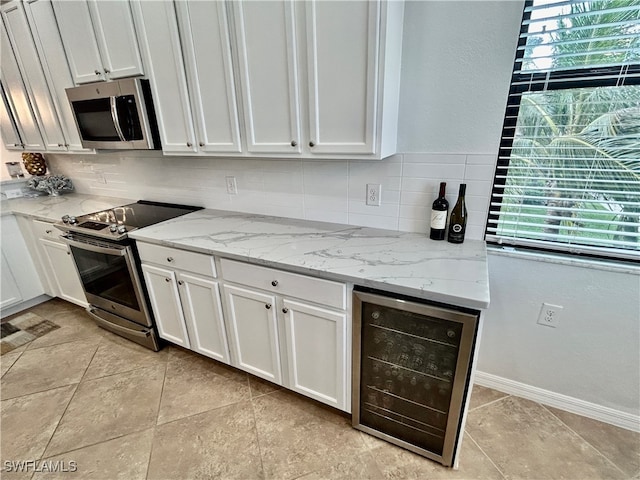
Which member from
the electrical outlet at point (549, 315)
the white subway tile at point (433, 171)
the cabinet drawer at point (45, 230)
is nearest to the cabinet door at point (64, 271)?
the cabinet drawer at point (45, 230)

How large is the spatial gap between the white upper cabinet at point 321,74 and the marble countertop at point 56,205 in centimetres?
183

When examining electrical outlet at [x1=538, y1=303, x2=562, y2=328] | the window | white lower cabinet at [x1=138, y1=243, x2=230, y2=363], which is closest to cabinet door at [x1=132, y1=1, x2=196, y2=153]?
white lower cabinet at [x1=138, y1=243, x2=230, y2=363]

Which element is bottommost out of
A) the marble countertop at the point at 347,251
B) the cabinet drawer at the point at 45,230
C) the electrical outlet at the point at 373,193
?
the cabinet drawer at the point at 45,230

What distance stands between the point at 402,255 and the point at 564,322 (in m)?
0.96

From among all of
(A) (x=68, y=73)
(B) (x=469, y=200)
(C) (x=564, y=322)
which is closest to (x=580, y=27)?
(B) (x=469, y=200)

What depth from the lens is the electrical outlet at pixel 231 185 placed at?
2.12m

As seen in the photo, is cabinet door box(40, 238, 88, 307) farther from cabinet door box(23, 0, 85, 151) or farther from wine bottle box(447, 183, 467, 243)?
→ wine bottle box(447, 183, 467, 243)

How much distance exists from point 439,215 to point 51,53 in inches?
108

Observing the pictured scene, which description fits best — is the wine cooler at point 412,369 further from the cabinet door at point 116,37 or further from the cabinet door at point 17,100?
the cabinet door at point 17,100

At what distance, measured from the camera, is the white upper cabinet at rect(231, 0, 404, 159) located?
1.23 m

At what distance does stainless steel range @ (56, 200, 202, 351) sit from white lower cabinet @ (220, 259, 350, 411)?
29.1 inches

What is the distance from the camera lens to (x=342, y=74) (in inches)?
51.2

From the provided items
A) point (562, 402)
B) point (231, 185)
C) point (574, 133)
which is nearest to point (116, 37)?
point (231, 185)

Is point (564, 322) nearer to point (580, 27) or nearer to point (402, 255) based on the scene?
point (402, 255)
